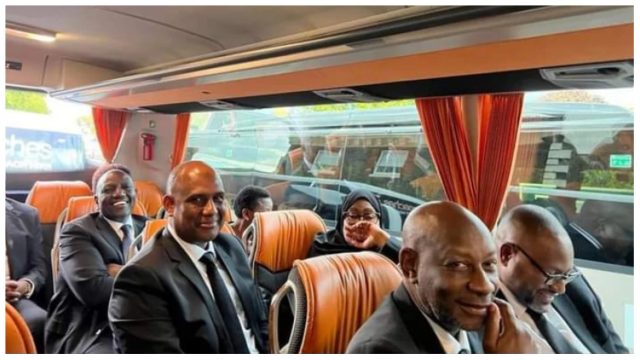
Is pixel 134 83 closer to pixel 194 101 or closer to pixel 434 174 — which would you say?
pixel 194 101

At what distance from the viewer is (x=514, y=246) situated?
1539 millimetres

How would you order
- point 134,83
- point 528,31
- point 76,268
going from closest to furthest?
point 528,31, point 76,268, point 134,83

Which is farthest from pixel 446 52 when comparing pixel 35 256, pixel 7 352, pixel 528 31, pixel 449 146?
pixel 35 256

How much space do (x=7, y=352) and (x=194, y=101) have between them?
271cm

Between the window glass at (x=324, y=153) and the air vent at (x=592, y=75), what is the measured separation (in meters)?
1.03

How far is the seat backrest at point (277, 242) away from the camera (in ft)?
8.79

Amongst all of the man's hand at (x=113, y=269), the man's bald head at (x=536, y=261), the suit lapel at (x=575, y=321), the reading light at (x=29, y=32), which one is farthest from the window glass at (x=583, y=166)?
the reading light at (x=29, y=32)

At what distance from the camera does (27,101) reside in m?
4.25

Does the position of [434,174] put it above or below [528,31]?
below

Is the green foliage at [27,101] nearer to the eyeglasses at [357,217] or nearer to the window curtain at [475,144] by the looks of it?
the eyeglasses at [357,217]

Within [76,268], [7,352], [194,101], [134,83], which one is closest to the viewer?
[7,352]

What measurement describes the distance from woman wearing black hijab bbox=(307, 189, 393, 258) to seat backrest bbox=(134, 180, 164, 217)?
7.68 ft

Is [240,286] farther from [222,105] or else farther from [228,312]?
[222,105]

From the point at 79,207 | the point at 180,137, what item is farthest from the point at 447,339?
the point at 180,137
